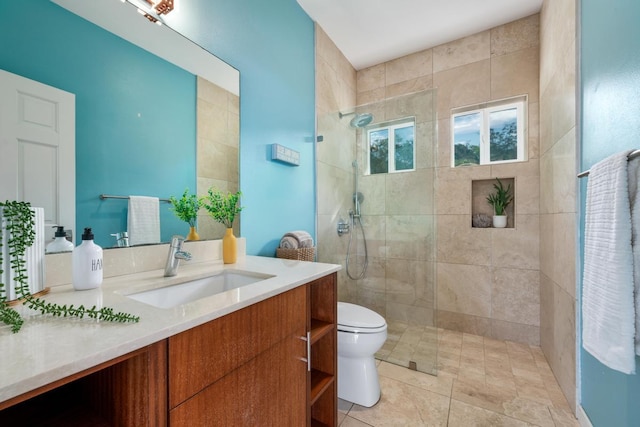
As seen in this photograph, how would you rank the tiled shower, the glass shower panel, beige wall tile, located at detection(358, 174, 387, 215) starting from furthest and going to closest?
beige wall tile, located at detection(358, 174, 387, 215)
the glass shower panel
the tiled shower

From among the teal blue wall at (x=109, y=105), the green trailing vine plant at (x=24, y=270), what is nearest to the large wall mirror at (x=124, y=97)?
the teal blue wall at (x=109, y=105)

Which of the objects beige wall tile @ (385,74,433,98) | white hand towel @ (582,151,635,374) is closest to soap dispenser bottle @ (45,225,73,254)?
white hand towel @ (582,151,635,374)

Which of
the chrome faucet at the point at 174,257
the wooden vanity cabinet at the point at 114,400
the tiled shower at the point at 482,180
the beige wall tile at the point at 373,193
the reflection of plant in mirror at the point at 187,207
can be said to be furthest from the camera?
the beige wall tile at the point at 373,193

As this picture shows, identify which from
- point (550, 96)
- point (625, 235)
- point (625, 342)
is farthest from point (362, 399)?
point (550, 96)

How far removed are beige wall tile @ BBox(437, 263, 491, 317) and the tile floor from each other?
40 cm

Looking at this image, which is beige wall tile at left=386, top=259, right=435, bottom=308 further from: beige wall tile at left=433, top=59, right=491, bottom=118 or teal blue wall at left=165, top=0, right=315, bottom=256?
beige wall tile at left=433, top=59, right=491, bottom=118

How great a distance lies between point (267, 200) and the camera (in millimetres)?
1788

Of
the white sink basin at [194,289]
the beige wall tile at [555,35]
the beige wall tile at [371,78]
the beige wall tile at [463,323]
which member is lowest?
the beige wall tile at [463,323]

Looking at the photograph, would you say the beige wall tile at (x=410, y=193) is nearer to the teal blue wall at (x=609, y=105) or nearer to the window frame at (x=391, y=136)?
the window frame at (x=391, y=136)

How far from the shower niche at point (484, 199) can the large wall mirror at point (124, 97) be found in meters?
2.28

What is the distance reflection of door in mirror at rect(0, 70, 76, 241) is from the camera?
2.61 feet

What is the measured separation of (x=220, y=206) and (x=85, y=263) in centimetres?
63

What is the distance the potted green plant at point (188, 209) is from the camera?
125cm

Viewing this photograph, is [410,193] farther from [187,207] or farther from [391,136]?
[187,207]
